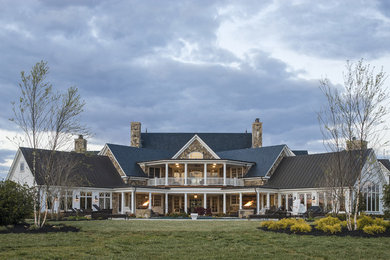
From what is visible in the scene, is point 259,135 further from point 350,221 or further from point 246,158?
point 350,221

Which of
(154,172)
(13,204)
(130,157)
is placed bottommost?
(13,204)

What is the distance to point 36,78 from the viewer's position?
16922mm

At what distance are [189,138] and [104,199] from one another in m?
17.1

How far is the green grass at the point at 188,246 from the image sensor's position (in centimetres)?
1138

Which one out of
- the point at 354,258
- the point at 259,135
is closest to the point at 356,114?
the point at 354,258

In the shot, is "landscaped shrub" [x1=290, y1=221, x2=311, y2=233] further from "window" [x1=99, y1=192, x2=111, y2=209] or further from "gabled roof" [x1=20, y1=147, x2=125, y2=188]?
"window" [x1=99, y1=192, x2=111, y2=209]

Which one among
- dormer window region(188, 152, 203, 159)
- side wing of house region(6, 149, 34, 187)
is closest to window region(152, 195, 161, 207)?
dormer window region(188, 152, 203, 159)

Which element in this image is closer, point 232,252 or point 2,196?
point 232,252

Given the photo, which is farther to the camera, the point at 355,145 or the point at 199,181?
the point at 199,181

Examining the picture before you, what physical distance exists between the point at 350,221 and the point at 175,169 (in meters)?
28.5

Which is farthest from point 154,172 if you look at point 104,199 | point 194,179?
point 104,199

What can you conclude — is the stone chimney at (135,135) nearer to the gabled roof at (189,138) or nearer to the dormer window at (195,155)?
the gabled roof at (189,138)

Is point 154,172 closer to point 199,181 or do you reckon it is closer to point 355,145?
point 199,181

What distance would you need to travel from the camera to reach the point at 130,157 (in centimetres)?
4288
